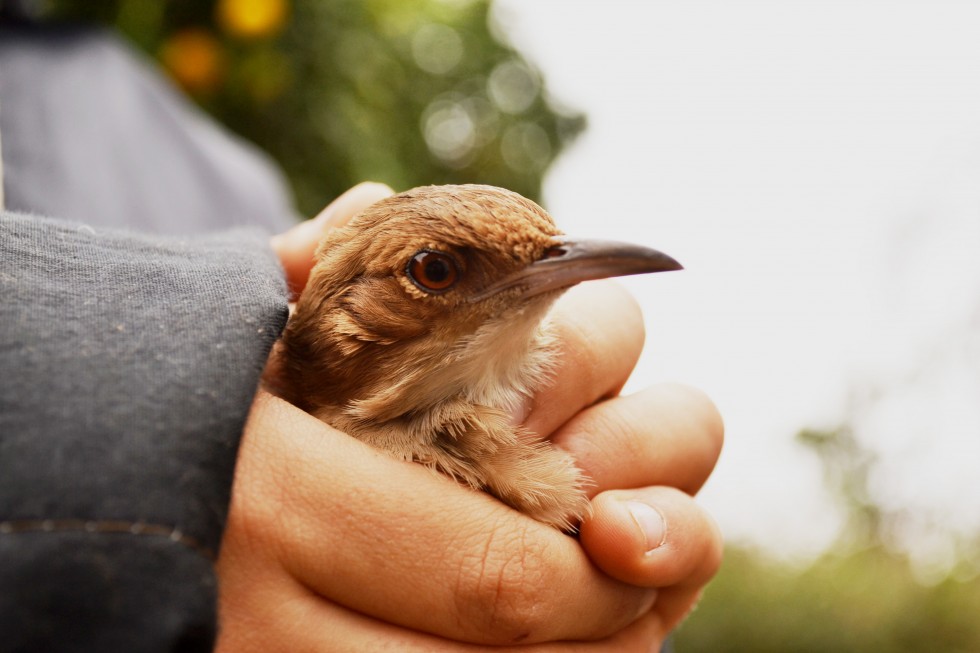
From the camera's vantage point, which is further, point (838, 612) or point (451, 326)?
point (838, 612)

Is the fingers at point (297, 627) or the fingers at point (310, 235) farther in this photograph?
the fingers at point (310, 235)

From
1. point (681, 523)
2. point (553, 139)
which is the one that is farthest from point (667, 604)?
point (553, 139)

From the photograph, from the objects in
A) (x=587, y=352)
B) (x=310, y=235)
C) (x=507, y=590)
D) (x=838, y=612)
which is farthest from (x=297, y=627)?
(x=838, y=612)

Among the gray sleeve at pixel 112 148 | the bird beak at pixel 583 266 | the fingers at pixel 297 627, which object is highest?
the bird beak at pixel 583 266

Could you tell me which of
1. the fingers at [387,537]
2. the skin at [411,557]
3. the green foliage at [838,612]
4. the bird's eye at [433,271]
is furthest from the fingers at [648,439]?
Answer: the green foliage at [838,612]

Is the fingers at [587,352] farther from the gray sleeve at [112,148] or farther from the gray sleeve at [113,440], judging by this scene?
the gray sleeve at [112,148]

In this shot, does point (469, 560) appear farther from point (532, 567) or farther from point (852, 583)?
point (852, 583)

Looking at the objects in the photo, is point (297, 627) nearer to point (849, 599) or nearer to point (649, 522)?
point (649, 522)
